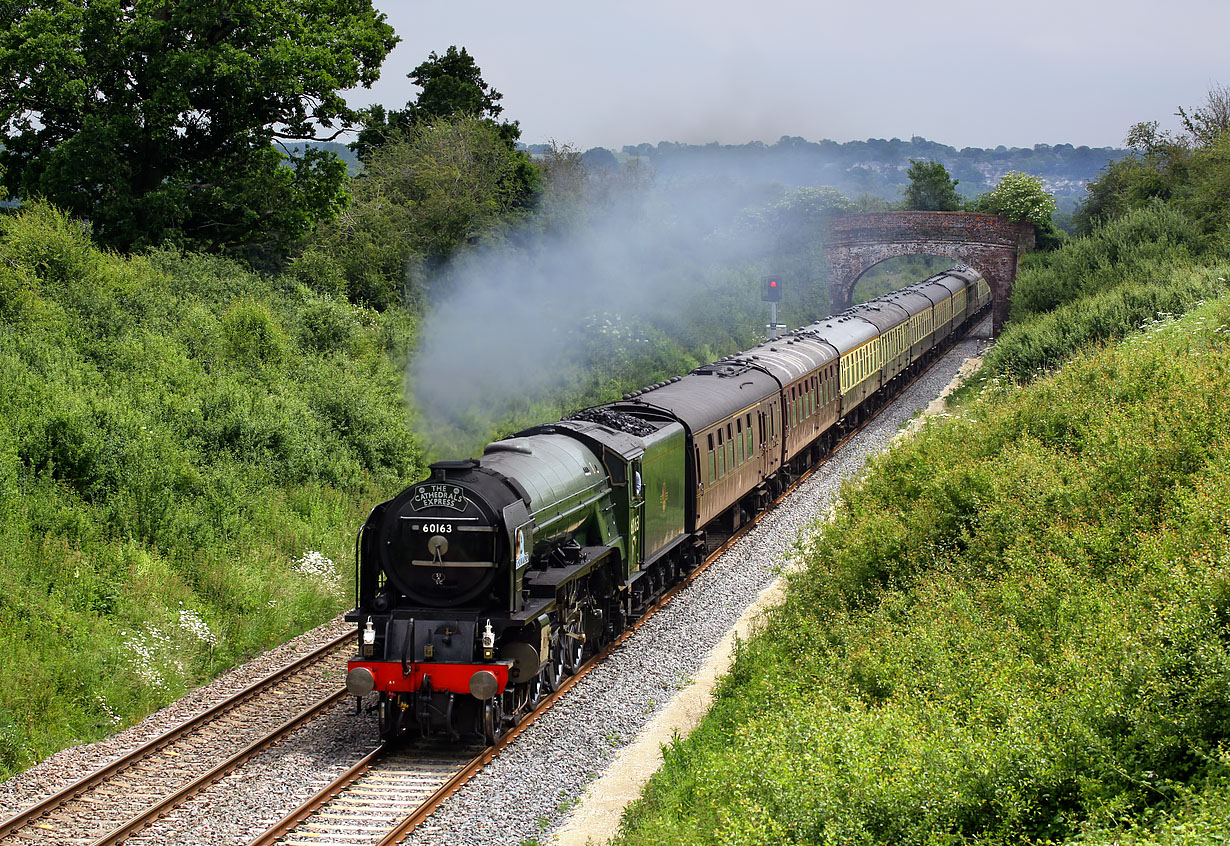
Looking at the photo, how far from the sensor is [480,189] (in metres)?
36.8

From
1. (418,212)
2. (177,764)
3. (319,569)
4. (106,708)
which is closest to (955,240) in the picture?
(418,212)

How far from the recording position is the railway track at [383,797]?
9625 millimetres

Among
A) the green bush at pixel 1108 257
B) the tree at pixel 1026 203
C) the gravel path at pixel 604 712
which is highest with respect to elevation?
the tree at pixel 1026 203

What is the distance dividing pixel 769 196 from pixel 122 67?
42042 mm

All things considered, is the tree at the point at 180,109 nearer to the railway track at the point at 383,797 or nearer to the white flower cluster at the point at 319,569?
the white flower cluster at the point at 319,569

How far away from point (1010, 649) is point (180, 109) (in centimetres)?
2606

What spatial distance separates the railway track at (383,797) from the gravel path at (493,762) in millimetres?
165

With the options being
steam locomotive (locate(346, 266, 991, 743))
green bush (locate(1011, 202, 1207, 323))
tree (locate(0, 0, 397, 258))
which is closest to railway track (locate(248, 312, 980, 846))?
steam locomotive (locate(346, 266, 991, 743))

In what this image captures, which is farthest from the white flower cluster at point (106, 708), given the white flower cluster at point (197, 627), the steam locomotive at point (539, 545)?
the steam locomotive at point (539, 545)

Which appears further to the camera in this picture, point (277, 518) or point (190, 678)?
point (277, 518)

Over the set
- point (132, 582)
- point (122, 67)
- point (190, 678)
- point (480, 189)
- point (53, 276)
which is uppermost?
point (122, 67)

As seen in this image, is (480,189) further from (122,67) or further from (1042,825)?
(1042,825)

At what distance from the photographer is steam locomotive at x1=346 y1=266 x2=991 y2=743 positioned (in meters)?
11.5

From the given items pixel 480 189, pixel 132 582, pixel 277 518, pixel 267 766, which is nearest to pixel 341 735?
pixel 267 766
